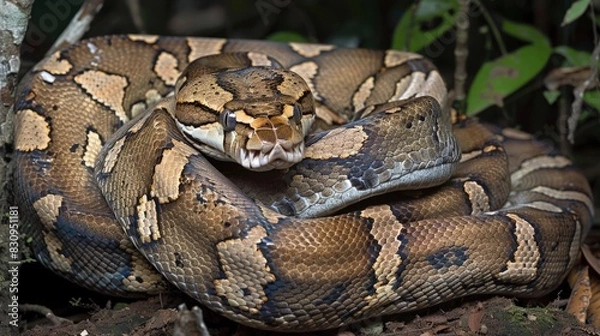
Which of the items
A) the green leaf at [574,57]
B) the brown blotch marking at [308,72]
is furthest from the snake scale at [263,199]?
the green leaf at [574,57]

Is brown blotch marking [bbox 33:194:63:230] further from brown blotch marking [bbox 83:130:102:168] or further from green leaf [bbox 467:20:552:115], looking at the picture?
green leaf [bbox 467:20:552:115]

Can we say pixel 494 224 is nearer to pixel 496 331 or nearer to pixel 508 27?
pixel 496 331

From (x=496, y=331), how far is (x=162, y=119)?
2.35 m

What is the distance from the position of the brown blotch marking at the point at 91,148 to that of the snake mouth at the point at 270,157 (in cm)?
155

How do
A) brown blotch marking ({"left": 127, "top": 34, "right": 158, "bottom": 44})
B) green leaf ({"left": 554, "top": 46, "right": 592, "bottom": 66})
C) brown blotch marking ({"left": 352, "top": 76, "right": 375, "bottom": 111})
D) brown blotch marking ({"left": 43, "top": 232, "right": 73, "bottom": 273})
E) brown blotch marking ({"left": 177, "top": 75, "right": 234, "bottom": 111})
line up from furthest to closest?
1. green leaf ({"left": 554, "top": 46, "right": 592, "bottom": 66})
2. brown blotch marking ({"left": 352, "top": 76, "right": 375, "bottom": 111})
3. brown blotch marking ({"left": 127, "top": 34, "right": 158, "bottom": 44})
4. brown blotch marking ({"left": 43, "top": 232, "right": 73, "bottom": 273})
5. brown blotch marking ({"left": 177, "top": 75, "right": 234, "bottom": 111})

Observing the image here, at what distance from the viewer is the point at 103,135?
4922 millimetres

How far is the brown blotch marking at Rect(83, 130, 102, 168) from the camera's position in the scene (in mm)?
4695

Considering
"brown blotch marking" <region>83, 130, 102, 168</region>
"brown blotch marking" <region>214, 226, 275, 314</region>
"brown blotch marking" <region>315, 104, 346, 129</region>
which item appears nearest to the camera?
"brown blotch marking" <region>214, 226, 275, 314</region>

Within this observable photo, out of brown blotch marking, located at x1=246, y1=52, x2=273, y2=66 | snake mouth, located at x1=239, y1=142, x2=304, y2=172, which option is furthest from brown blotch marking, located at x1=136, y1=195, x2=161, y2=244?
brown blotch marking, located at x1=246, y1=52, x2=273, y2=66

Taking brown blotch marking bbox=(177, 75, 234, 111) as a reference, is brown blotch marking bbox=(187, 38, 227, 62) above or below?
below

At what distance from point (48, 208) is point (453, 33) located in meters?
5.19

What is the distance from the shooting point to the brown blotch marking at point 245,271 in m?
3.52

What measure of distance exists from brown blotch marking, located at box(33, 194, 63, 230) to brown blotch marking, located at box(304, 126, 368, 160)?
1.62 m

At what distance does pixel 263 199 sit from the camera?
4.10 metres
